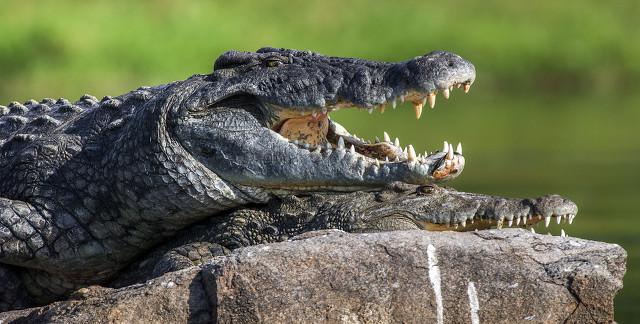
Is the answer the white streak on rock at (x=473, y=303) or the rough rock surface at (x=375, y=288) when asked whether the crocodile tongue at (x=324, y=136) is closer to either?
the rough rock surface at (x=375, y=288)

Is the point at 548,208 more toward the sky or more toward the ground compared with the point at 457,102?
more toward the ground

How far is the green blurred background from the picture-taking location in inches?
921

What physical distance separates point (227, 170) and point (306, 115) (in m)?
0.47

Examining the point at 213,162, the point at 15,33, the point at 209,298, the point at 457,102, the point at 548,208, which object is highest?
the point at 15,33

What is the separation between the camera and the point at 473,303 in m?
5.62

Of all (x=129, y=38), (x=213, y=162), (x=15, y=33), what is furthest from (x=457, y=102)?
(x=213, y=162)

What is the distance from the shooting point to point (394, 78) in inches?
259

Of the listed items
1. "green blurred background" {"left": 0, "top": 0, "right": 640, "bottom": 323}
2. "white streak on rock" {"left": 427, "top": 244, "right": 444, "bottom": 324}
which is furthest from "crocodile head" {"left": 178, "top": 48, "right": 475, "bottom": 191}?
"green blurred background" {"left": 0, "top": 0, "right": 640, "bottom": 323}

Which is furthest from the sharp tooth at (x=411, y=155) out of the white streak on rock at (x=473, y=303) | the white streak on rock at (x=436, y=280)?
the white streak on rock at (x=473, y=303)

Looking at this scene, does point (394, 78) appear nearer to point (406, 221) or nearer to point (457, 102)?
point (406, 221)

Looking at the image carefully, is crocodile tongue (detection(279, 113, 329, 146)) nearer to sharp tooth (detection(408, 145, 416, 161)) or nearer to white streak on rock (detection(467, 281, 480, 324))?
sharp tooth (detection(408, 145, 416, 161))

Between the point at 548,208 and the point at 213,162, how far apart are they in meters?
1.63

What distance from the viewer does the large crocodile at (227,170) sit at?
6.61 metres

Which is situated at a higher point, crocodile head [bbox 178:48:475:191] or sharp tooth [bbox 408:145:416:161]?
crocodile head [bbox 178:48:475:191]
